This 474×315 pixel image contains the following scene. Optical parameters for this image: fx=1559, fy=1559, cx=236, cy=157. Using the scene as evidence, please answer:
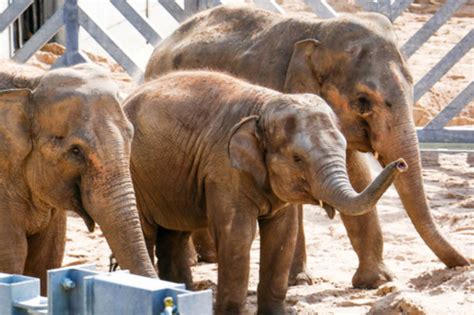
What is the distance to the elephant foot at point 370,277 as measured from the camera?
33.5ft

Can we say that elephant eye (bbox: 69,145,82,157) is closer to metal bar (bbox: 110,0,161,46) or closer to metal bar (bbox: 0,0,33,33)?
metal bar (bbox: 0,0,33,33)

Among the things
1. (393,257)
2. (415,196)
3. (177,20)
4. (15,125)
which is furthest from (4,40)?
(15,125)

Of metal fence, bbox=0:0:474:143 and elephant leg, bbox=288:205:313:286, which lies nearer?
elephant leg, bbox=288:205:313:286

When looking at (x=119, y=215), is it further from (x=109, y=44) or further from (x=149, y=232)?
(x=109, y=44)

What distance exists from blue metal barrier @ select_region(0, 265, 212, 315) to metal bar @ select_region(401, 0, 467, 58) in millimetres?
10050

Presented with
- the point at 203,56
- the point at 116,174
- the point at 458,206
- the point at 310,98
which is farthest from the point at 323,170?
the point at 458,206

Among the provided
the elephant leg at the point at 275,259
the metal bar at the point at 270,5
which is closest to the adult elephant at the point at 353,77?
the elephant leg at the point at 275,259

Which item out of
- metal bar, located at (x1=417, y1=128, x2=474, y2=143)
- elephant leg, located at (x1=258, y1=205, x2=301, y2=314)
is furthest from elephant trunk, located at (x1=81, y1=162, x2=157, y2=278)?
metal bar, located at (x1=417, y1=128, x2=474, y2=143)

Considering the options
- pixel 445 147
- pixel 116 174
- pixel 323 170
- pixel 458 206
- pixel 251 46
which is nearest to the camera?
pixel 116 174

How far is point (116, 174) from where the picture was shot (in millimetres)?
7711

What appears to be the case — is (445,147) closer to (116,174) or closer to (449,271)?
(449,271)

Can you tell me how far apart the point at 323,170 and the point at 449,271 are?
1.58 m

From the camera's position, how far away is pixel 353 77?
10.1m

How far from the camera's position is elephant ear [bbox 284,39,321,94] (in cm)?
1027
